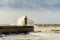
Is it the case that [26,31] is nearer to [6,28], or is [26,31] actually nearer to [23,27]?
[23,27]

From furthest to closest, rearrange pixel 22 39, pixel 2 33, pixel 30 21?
pixel 30 21 < pixel 2 33 < pixel 22 39

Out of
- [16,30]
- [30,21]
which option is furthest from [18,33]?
[30,21]

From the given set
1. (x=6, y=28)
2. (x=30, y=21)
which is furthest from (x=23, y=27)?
(x=30, y=21)

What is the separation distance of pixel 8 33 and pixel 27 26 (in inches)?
88.7

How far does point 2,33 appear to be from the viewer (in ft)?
76.8

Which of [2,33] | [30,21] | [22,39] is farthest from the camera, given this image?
[30,21]

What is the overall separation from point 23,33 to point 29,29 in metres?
0.88

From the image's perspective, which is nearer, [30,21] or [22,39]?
[22,39]

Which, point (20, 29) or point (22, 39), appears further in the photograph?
point (20, 29)

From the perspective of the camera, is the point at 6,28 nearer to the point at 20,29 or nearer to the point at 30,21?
the point at 20,29

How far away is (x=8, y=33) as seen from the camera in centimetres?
2355

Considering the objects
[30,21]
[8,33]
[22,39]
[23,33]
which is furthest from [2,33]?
[30,21]

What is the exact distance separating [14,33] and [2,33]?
130 cm

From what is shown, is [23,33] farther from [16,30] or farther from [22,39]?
[22,39]
